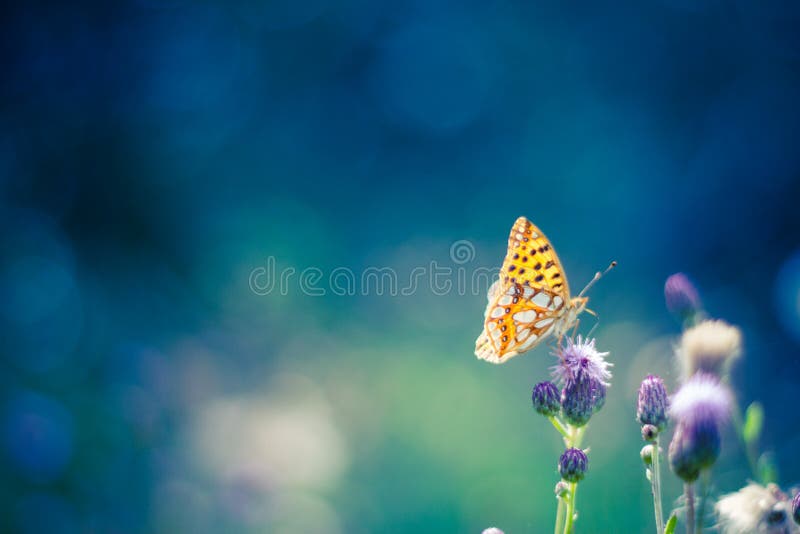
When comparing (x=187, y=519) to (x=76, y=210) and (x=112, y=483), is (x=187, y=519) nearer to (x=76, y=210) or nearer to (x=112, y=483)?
(x=112, y=483)

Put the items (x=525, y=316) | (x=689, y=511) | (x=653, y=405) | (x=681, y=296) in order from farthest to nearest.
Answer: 1. (x=525, y=316)
2. (x=681, y=296)
3. (x=653, y=405)
4. (x=689, y=511)

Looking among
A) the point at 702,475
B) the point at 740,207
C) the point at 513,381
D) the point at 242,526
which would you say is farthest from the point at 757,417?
the point at 740,207

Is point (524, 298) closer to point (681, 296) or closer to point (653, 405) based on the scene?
point (681, 296)

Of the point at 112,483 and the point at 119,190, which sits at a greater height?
the point at 119,190

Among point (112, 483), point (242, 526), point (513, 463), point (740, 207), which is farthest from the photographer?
point (740, 207)

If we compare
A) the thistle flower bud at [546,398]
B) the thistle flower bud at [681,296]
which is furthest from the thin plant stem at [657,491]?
the thistle flower bud at [681,296]

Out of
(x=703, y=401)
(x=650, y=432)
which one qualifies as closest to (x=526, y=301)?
(x=650, y=432)

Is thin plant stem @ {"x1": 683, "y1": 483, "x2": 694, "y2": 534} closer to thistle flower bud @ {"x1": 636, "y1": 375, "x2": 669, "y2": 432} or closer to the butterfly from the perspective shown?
thistle flower bud @ {"x1": 636, "y1": 375, "x2": 669, "y2": 432}
